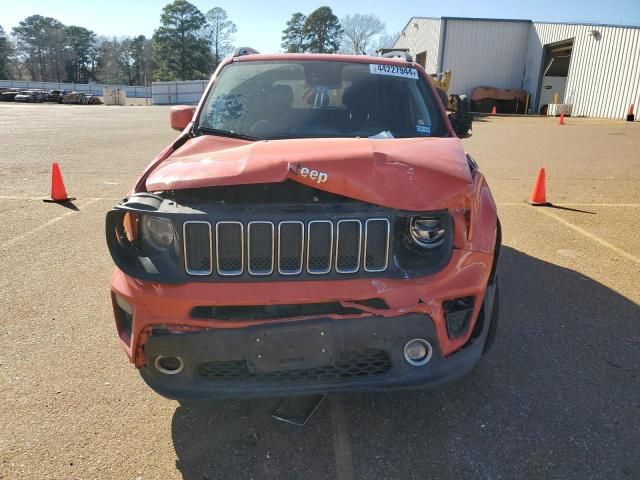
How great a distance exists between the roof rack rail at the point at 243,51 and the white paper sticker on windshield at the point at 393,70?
1.20 m

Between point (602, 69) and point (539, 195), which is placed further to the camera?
point (602, 69)

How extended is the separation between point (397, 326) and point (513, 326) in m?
1.91

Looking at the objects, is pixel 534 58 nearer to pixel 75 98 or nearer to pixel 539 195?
pixel 539 195

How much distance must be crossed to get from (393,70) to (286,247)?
2318mm

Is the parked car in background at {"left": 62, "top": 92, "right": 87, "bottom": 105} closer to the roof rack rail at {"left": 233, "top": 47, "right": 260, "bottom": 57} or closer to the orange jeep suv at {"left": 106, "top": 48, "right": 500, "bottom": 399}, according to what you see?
the roof rack rail at {"left": 233, "top": 47, "right": 260, "bottom": 57}

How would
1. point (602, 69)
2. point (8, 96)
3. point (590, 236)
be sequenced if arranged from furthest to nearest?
1. point (8, 96)
2. point (602, 69)
3. point (590, 236)

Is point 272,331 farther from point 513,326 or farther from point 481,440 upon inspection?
point 513,326

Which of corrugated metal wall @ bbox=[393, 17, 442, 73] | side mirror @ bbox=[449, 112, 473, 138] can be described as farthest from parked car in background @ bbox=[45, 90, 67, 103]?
side mirror @ bbox=[449, 112, 473, 138]

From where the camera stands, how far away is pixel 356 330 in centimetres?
226

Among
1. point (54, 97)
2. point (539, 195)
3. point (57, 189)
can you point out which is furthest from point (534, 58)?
point (54, 97)

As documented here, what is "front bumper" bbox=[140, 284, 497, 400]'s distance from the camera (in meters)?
2.26

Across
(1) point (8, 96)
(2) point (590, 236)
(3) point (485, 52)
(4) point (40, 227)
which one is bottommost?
(1) point (8, 96)

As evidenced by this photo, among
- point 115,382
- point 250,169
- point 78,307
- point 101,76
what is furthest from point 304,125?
point 101,76

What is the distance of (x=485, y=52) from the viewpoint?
121 feet
